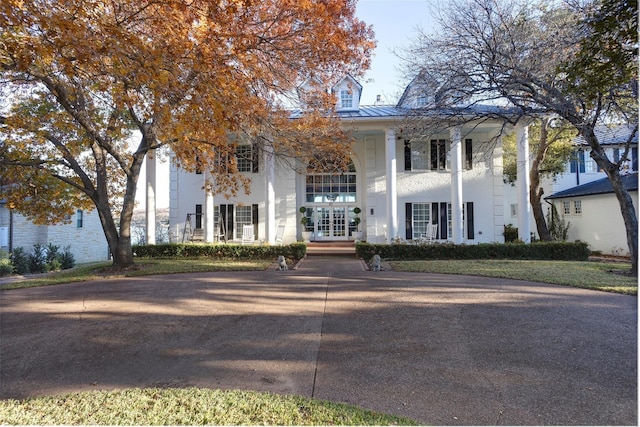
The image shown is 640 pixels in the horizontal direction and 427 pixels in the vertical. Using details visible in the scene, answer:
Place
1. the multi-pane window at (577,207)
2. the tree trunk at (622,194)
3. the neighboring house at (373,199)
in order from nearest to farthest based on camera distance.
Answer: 1. the tree trunk at (622,194)
2. the neighboring house at (373,199)
3. the multi-pane window at (577,207)

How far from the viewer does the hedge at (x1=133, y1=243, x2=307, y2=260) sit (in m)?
14.6

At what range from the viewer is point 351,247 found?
17.5m

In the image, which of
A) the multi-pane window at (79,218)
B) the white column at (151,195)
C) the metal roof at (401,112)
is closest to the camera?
the metal roof at (401,112)

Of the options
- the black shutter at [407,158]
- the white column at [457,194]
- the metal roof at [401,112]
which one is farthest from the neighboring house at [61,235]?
the white column at [457,194]

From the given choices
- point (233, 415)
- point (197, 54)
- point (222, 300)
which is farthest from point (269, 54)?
point (233, 415)

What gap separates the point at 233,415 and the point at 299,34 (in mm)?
8315

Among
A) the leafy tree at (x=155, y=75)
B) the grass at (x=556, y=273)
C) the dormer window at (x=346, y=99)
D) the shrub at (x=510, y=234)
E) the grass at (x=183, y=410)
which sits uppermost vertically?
the dormer window at (x=346, y=99)

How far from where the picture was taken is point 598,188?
1950 cm

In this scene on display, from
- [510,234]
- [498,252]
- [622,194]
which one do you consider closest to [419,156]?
[510,234]

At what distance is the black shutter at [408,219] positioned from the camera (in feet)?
61.5

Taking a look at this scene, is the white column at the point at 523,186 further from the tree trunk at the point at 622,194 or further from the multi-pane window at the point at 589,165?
the multi-pane window at the point at 589,165

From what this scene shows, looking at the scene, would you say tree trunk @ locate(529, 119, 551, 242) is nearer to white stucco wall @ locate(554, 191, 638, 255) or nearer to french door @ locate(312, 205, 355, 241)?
white stucco wall @ locate(554, 191, 638, 255)

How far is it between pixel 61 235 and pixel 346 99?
17.3 m

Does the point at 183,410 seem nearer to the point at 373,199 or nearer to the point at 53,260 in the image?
the point at 373,199
